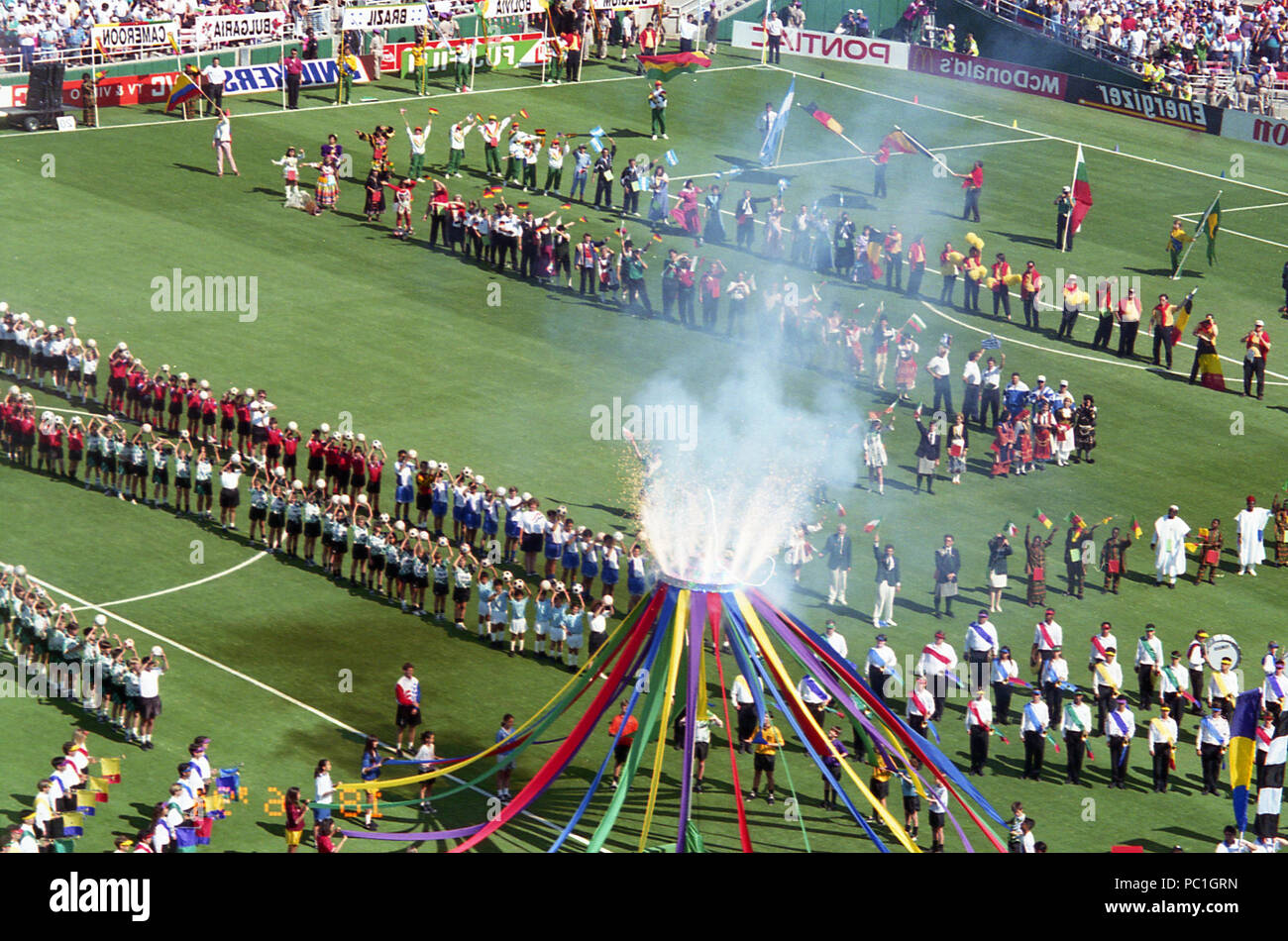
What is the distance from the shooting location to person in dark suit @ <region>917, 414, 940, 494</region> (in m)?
41.8

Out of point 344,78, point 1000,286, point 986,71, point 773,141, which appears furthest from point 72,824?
point 986,71

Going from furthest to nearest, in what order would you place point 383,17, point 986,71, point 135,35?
1. point 986,71
2. point 383,17
3. point 135,35

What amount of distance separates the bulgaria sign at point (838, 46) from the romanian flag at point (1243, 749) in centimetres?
5213

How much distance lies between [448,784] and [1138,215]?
4055 cm

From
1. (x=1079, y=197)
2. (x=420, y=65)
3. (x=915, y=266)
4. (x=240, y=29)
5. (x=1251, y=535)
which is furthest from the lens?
(x=420, y=65)

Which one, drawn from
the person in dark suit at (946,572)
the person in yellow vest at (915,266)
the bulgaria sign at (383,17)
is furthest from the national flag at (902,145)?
the person in dark suit at (946,572)

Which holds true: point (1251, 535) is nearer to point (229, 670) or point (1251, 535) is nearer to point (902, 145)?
point (229, 670)

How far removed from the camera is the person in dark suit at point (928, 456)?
4178 cm

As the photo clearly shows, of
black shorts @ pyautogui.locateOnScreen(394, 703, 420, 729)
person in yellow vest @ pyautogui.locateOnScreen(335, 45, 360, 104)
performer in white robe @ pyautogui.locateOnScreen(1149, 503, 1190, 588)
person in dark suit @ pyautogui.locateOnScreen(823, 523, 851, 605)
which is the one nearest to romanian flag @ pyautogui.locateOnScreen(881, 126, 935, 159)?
person in yellow vest @ pyautogui.locateOnScreen(335, 45, 360, 104)

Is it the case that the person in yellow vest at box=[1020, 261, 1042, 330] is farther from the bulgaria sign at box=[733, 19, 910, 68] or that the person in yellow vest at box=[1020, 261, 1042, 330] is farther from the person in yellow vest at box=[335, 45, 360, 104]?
the bulgaria sign at box=[733, 19, 910, 68]

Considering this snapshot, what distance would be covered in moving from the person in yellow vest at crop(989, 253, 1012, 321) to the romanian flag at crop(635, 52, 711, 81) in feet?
63.6

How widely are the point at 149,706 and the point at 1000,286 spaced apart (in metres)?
29.8

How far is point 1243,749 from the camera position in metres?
28.4

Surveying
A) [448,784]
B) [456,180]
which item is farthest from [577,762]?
[456,180]
